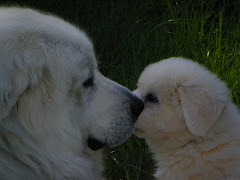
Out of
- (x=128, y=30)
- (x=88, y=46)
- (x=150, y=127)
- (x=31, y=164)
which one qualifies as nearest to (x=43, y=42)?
(x=88, y=46)

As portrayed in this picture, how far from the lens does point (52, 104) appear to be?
271 cm

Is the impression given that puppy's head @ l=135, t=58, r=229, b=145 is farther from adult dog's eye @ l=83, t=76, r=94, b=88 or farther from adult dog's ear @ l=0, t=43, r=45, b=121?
adult dog's ear @ l=0, t=43, r=45, b=121

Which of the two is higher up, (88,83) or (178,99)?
(88,83)

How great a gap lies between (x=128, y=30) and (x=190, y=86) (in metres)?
2.40

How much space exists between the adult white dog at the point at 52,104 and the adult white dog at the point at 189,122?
38 centimetres

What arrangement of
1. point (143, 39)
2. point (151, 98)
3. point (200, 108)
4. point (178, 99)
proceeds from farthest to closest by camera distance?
point (143, 39) → point (151, 98) → point (178, 99) → point (200, 108)

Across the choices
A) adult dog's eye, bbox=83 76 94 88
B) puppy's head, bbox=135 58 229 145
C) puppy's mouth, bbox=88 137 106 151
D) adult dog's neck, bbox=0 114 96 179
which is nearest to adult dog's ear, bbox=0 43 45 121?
adult dog's neck, bbox=0 114 96 179

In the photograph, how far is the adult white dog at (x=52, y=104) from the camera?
8.32 feet


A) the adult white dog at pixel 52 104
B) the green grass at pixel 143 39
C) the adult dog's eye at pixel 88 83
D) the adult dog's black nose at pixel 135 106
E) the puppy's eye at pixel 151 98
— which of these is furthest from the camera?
the green grass at pixel 143 39

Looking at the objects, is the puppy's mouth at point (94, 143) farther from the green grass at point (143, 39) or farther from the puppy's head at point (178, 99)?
the green grass at point (143, 39)

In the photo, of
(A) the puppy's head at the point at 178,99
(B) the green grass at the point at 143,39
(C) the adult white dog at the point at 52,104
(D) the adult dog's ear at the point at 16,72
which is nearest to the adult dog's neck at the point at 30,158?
(C) the adult white dog at the point at 52,104

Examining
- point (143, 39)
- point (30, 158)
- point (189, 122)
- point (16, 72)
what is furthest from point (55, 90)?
point (143, 39)

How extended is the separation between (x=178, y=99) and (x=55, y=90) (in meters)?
1.08

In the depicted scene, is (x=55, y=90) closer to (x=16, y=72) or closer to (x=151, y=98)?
(x=16, y=72)
